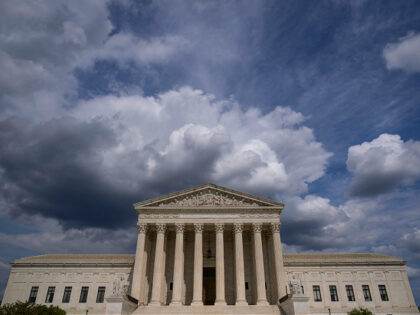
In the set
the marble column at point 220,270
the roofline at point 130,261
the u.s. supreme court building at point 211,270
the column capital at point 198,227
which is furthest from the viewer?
the roofline at point 130,261

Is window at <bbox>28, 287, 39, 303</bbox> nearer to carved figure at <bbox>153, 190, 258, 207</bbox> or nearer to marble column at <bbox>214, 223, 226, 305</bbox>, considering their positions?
carved figure at <bbox>153, 190, 258, 207</bbox>

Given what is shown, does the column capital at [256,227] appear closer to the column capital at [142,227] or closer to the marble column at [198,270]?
the marble column at [198,270]

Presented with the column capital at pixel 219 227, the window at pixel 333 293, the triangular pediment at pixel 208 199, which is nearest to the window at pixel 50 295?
the triangular pediment at pixel 208 199

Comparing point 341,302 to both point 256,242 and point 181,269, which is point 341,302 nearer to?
point 256,242

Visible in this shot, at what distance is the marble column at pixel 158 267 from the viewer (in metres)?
35.7

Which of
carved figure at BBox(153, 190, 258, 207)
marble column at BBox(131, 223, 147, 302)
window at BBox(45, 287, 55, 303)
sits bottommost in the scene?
window at BBox(45, 287, 55, 303)

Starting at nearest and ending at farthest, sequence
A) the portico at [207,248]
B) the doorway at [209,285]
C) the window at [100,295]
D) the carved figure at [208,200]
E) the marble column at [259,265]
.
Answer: the marble column at [259,265] → the portico at [207,248] → the carved figure at [208,200] → the doorway at [209,285] → the window at [100,295]

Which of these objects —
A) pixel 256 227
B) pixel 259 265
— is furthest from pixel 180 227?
pixel 259 265

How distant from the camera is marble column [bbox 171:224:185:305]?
3550 cm

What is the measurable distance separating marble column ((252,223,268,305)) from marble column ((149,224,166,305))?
11.9 meters

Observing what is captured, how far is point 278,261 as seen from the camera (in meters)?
37.5

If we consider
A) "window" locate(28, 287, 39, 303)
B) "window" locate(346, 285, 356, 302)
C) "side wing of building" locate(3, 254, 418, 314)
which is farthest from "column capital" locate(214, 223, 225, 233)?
"window" locate(28, 287, 39, 303)

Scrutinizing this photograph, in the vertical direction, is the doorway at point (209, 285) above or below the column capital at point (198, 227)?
below

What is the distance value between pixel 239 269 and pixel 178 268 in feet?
24.7
